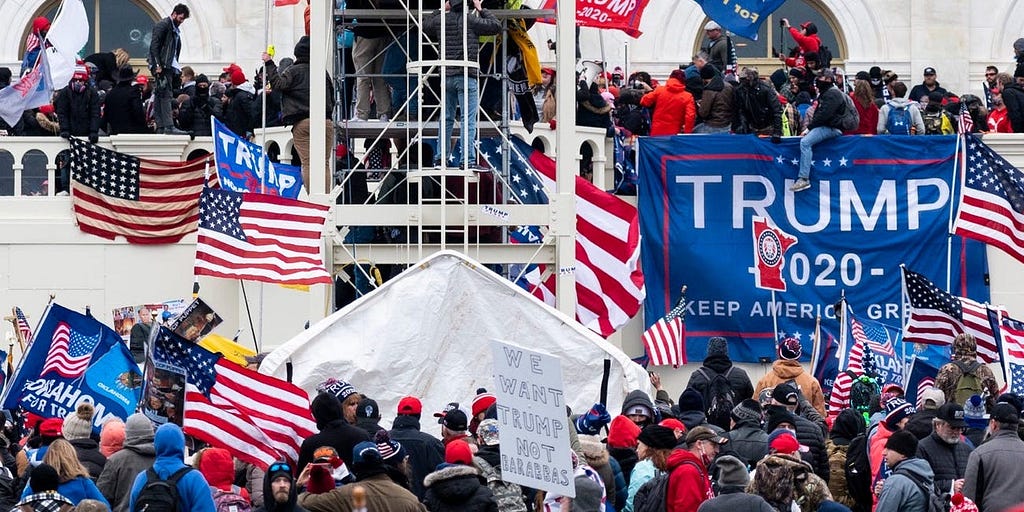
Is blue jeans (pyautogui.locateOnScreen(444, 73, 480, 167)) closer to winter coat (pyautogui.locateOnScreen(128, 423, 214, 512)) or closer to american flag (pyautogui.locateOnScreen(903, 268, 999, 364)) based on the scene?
american flag (pyautogui.locateOnScreen(903, 268, 999, 364))

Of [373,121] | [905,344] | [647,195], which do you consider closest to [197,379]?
[373,121]

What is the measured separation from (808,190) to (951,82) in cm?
897

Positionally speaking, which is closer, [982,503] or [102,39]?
[982,503]

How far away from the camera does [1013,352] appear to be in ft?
67.2

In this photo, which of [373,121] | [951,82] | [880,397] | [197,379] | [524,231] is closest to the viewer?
[197,379]

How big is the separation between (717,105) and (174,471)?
1451cm

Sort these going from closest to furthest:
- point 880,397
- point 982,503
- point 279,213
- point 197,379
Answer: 1. point 982,503
2. point 197,379
3. point 880,397
4. point 279,213

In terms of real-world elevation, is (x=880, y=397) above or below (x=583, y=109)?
below

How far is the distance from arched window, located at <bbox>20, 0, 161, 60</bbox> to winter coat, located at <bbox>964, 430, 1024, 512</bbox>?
22889 millimetres

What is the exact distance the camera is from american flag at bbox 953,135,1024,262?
23328 mm

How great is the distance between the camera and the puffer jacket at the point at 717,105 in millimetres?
27562

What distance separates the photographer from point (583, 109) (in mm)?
27500

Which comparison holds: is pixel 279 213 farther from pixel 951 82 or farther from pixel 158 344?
pixel 951 82

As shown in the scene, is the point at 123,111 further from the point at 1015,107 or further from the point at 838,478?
the point at 838,478
